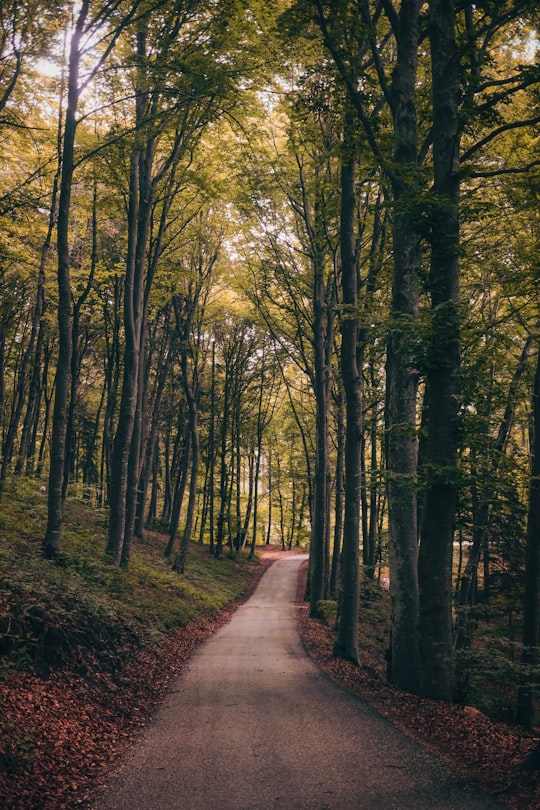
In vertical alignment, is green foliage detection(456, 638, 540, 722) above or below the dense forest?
below

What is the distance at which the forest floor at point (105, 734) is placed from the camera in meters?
5.15

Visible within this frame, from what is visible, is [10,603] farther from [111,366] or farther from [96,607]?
[111,366]

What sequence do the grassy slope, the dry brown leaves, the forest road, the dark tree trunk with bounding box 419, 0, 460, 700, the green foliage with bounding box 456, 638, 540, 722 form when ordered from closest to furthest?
1. the dry brown leaves
2. the forest road
3. the grassy slope
4. the dark tree trunk with bounding box 419, 0, 460, 700
5. the green foliage with bounding box 456, 638, 540, 722

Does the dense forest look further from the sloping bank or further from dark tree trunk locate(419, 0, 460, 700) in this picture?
the sloping bank

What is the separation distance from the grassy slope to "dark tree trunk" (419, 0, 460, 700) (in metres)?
4.40

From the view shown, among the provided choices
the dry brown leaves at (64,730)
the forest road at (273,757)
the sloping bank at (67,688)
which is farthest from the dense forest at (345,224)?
the dry brown leaves at (64,730)

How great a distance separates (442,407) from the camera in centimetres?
851

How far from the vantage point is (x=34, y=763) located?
538 cm

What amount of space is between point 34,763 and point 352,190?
475 inches

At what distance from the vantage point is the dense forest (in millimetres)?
8703

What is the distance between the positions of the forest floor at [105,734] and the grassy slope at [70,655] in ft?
0.06

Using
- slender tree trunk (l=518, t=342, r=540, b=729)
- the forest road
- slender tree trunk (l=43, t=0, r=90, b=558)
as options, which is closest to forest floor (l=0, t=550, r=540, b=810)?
the forest road

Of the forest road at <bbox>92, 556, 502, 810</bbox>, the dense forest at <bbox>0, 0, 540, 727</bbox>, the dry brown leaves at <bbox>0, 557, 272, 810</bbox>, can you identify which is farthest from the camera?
the dense forest at <bbox>0, 0, 540, 727</bbox>

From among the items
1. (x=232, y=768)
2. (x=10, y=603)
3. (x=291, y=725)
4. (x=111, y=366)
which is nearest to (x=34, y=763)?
(x=232, y=768)
